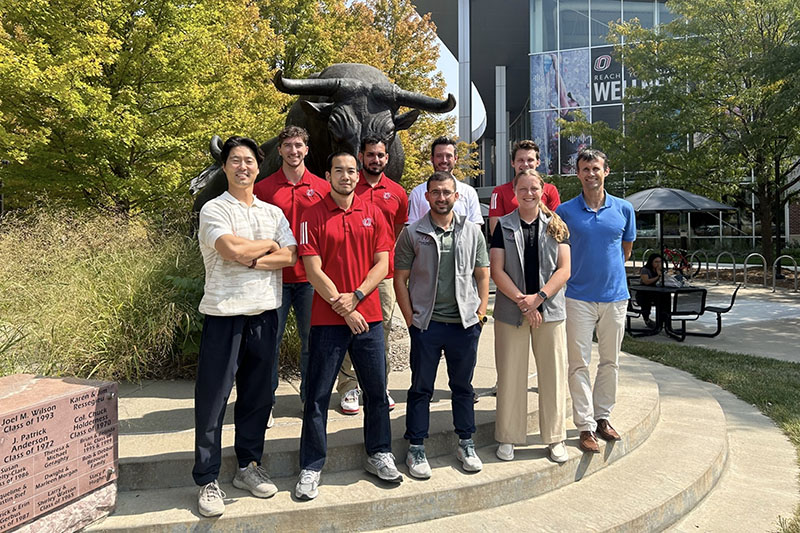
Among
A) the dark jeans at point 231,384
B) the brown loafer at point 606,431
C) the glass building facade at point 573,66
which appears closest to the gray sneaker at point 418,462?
the dark jeans at point 231,384

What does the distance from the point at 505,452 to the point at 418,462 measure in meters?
0.62

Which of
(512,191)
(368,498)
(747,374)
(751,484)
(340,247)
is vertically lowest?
(751,484)

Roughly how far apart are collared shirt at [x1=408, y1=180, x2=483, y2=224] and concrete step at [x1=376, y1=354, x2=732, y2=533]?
184 cm

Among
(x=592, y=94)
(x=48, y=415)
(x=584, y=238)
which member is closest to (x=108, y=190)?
(x=48, y=415)

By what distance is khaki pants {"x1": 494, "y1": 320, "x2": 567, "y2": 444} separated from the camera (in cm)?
336

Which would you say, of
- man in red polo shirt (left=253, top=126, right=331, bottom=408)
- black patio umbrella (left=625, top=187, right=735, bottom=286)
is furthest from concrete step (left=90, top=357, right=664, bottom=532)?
black patio umbrella (left=625, top=187, right=735, bottom=286)

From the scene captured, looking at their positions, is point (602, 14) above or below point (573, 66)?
above

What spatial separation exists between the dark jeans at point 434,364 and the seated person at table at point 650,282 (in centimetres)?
683

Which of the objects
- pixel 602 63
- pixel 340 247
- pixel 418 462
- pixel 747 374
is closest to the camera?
pixel 340 247

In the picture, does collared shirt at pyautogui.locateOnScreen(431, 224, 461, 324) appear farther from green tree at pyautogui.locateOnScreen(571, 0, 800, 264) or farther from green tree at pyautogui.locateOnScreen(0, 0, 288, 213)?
green tree at pyautogui.locateOnScreen(571, 0, 800, 264)

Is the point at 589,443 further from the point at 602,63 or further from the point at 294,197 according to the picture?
the point at 602,63

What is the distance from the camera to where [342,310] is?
283cm

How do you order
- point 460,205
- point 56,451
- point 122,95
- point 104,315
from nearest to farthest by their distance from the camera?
point 56,451
point 460,205
point 104,315
point 122,95

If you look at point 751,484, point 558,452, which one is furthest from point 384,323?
point 751,484
